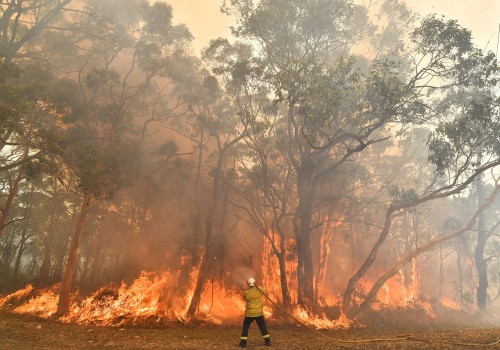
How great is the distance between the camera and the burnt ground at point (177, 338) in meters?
9.98

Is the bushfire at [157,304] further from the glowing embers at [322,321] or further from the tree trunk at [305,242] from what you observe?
the tree trunk at [305,242]

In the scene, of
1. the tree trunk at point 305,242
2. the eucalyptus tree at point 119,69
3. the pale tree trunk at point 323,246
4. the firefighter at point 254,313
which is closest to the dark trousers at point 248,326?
the firefighter at point 254,313

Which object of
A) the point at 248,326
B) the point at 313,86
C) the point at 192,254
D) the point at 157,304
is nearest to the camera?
the point at 248,326

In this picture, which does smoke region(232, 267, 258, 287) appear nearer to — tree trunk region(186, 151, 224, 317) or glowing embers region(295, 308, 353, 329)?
tree trunk region(186, 151, 224, 317)

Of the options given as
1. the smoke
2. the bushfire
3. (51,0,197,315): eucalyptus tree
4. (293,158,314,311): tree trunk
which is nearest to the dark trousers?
the bushfire

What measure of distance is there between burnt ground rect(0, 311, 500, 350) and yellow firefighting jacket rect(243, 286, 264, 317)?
985 millimetres

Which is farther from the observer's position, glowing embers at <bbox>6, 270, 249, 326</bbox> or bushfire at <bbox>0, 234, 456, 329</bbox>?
bushfire at <bbox>0, 234, 456, 329</bbox>

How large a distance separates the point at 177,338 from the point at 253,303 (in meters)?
4.04

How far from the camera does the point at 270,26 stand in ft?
59.3

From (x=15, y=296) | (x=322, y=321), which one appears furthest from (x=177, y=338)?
(x=15, y=296)

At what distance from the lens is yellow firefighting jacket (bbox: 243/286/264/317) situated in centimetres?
1005

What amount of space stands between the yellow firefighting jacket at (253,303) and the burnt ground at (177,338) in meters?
0.98

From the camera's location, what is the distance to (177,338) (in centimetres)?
1235

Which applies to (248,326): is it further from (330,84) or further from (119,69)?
(119,69)
